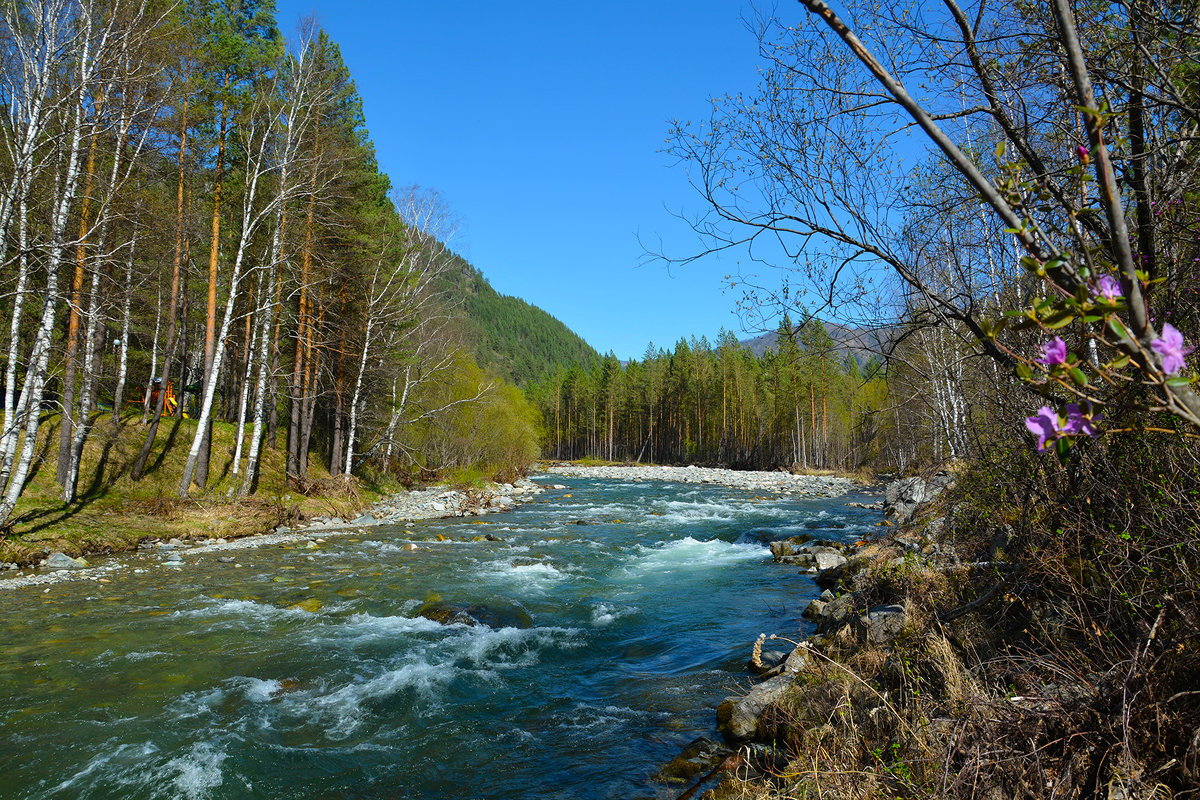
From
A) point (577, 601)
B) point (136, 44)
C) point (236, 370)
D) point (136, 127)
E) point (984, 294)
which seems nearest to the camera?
point (984, 294)

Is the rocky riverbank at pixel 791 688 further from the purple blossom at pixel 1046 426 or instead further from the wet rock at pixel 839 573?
the purple blossom at pixel 1046 426

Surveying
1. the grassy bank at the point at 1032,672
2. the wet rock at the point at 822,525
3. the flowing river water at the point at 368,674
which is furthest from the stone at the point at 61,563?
the wet rock at the point at 822,525

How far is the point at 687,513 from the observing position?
21109mm

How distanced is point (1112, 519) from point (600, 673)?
5141 millimetres

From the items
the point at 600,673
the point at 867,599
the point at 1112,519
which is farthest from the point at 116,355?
the point at 1112,519

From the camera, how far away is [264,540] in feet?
44.7

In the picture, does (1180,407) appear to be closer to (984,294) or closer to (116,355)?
(984,294)

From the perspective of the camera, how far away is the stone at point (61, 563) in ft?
33.2

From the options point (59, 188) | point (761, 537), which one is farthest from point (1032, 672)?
point (59, 188)

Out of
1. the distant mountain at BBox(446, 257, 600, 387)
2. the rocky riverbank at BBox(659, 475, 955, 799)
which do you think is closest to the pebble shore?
the rocky riverbank at BBox(659, 475, 955, 799)

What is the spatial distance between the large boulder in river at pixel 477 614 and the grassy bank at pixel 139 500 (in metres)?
7.01

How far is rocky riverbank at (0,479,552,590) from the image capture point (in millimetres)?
9859

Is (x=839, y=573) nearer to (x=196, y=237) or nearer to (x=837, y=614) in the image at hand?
(x=837, y=614)

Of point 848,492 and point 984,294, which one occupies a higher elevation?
point 984,294
